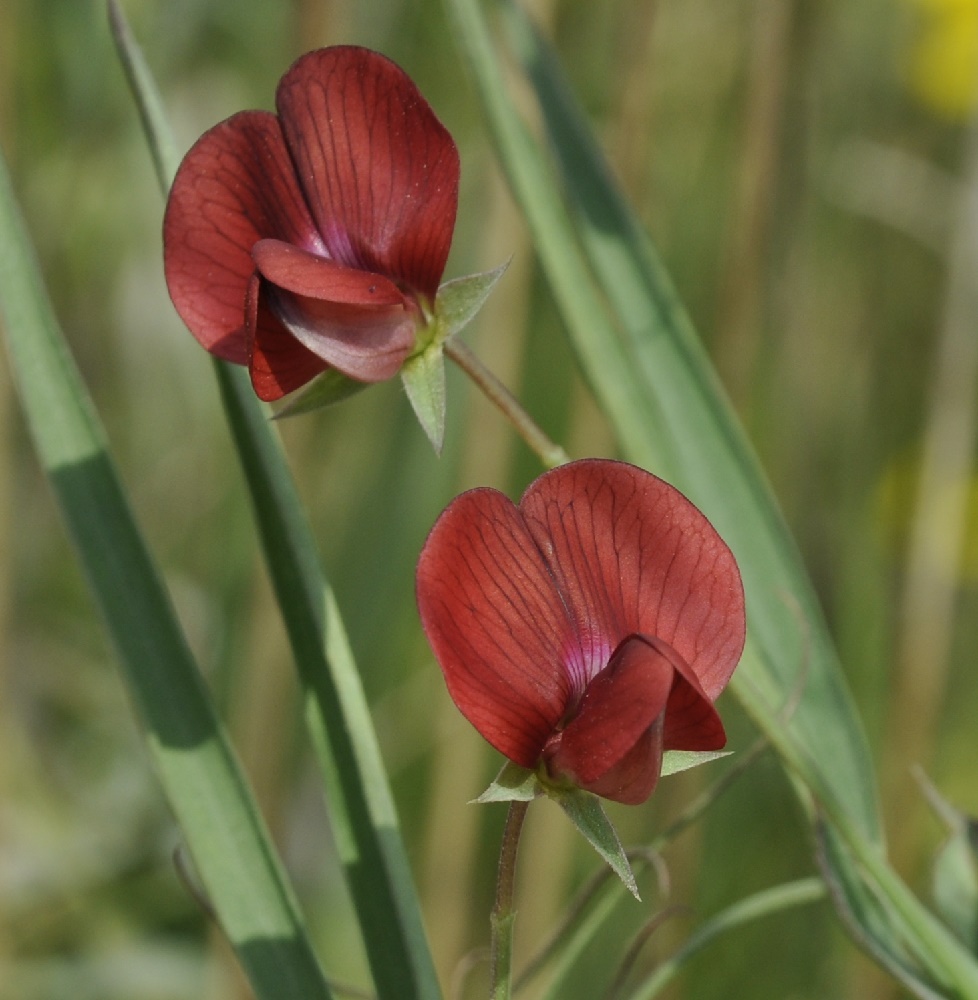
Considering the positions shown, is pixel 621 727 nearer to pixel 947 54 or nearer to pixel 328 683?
pixel 328 683

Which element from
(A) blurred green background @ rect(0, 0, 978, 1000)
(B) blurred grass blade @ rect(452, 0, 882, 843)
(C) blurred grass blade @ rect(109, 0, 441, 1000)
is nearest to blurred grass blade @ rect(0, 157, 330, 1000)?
(C) blurred grass blade @ rect(109, 0, 441, 1000)

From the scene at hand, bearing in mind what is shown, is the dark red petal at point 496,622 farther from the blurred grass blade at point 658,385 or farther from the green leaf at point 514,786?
the blurred grass blade at point 658,385

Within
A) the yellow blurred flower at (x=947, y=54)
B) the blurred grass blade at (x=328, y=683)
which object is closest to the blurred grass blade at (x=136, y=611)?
the blurred grass blade at (x=328, y=683)

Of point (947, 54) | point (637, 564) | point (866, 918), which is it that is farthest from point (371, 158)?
point (947, 54)

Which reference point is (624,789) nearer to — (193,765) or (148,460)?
(193,765)

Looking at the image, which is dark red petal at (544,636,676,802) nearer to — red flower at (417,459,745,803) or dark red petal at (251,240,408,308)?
red flower at (417,459,745,803)

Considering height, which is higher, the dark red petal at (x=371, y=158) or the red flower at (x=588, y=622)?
the dark red petal at (x=371, y=158)
